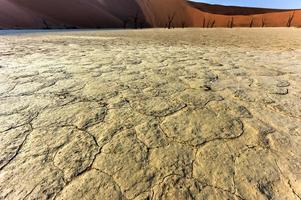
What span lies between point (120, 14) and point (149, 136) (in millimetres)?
17373

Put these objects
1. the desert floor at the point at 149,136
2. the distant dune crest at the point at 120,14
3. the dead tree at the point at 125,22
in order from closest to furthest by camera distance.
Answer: the desert floor at the point at 149,136
the distant dune crest at the point at 120,14
the dead tree at the point at 125,22

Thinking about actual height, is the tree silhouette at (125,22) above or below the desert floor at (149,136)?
below

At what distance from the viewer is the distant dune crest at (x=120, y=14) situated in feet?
38.5

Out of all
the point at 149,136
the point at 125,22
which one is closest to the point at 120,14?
the point at 125,22

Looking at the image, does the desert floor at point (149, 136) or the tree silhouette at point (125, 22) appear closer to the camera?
the desert floor at point (149, 136)

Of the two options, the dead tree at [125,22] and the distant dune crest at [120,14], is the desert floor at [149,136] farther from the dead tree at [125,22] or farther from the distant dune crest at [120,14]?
the dead tree at [125,22]

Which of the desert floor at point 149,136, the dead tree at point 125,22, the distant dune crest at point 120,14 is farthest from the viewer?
the dead tree at point 125,22

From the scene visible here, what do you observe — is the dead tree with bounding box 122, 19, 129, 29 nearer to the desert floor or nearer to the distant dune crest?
the distant dune crest

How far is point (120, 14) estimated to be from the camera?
17047mm

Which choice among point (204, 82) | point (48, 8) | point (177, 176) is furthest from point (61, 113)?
point (48, 8)

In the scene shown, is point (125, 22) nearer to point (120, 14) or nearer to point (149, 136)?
point (120, 14)

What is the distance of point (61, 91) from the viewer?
1.80 meters

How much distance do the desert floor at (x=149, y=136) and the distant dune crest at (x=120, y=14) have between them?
450 inches

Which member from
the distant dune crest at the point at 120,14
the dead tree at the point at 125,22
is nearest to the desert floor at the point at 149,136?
the distant dune crest at the point at 120,14
